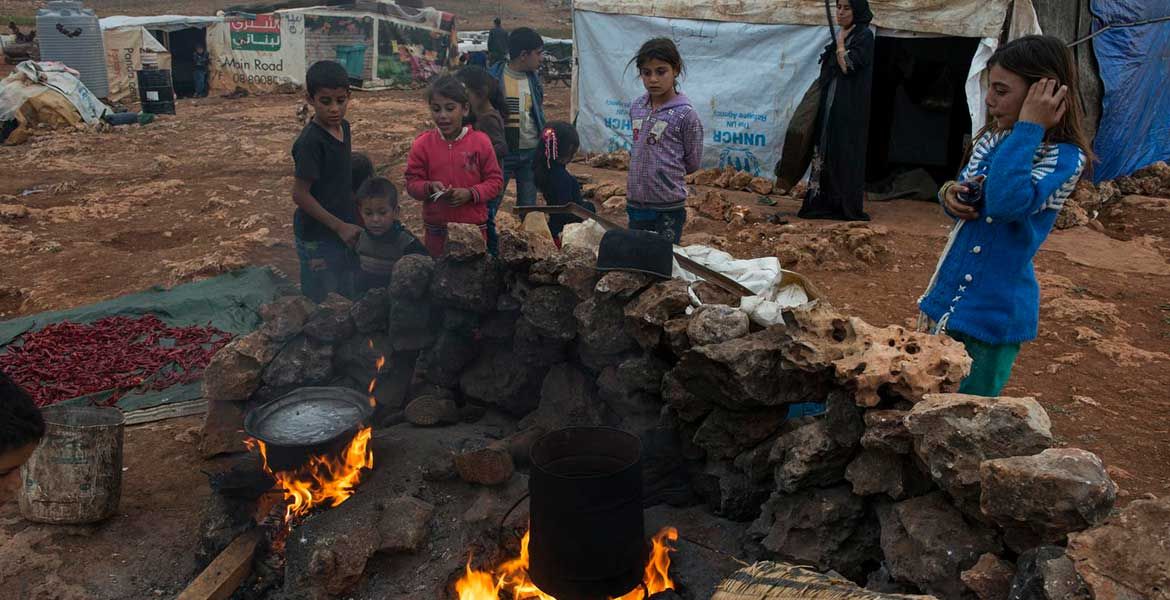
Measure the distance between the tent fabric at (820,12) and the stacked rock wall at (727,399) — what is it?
7286mm

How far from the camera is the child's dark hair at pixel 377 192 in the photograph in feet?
17.0

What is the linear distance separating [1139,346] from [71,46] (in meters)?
20.4

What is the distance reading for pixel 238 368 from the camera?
4.35 m

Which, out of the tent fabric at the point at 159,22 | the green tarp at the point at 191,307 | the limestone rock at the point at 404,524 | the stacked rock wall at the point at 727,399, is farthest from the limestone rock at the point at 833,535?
the tent fabric at the point at 159,22

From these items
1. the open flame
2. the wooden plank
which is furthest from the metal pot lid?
the open flame

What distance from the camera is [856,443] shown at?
2734mm

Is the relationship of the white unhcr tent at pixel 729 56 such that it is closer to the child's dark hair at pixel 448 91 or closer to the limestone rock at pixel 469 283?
the child's dark hair at pixel 448 91

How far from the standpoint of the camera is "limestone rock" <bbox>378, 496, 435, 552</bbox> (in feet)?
11.2

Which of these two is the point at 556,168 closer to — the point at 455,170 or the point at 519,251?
the point at 455,170

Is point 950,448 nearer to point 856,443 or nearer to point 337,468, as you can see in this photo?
point 856,443

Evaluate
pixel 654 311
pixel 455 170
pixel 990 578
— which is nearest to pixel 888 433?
pixel 990 578

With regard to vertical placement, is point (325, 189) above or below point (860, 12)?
below

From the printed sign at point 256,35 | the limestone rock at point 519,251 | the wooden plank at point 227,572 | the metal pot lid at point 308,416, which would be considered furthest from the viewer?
the printed sign at point 256,35

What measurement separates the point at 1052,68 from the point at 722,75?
9029mm
